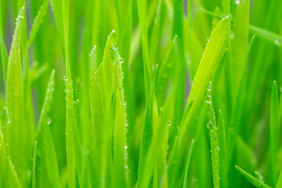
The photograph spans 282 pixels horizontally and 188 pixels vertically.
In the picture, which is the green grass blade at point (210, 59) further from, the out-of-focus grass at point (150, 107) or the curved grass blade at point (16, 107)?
the curved grass blade at point (16, 107)

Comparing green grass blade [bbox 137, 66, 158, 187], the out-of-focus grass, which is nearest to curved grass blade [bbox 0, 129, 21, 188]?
the out-of-focus grass

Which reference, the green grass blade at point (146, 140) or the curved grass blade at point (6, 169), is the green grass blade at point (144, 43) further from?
the curved grass blade at point (6, 169)

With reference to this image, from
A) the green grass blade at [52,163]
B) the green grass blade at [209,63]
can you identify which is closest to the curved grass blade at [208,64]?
the green grass blade at [209,63]

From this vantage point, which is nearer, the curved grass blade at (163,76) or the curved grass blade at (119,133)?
the curved grass blade at (119,133)

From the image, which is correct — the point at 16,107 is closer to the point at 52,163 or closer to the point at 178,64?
the point at 52,163

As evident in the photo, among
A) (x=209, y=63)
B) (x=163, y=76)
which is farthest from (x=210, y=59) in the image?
(x=163, y=76)

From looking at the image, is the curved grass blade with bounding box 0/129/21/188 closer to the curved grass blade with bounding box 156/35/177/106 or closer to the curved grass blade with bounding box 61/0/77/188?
the curved grass blade with bounding box 61/0/77/188

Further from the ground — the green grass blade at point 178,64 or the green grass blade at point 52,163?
the green grass blade at point 178,64
